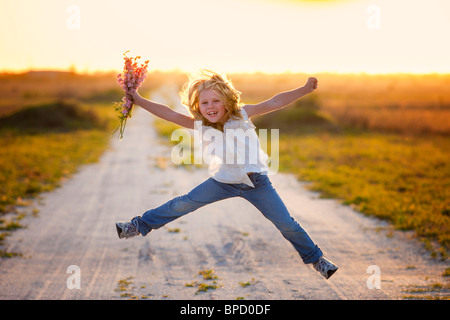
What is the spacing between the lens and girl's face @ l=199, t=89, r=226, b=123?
12.6 ft

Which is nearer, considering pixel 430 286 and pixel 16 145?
pixel 430 286

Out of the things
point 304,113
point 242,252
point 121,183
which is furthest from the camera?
point 304,113

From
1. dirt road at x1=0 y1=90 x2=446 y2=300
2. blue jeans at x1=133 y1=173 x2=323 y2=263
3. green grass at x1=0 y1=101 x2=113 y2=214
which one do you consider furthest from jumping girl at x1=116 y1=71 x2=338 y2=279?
green grass at x1=0 y1=101 x2=113 y2=214

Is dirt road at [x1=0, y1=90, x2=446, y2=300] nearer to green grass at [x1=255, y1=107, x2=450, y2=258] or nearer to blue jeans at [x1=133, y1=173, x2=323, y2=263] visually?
green grass at [x1=255, y1=107, x2=450, y2=258]

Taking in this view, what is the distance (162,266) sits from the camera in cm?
559

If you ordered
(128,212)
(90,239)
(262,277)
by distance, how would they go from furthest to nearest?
(128,212), (90,239), (262,277)

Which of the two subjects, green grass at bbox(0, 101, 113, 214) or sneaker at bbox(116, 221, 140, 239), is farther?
green grass at bbox(0, 101, 113, 214)

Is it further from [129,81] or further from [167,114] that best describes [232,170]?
[129,81]

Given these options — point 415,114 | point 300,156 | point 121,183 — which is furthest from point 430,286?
point 415,114

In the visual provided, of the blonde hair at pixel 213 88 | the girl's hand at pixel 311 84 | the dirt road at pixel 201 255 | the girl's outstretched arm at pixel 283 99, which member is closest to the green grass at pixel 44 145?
the dirt road at pixel 201 255

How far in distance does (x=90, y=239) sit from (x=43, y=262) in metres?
1.00

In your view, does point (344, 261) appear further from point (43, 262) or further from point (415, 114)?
point (415, 114)

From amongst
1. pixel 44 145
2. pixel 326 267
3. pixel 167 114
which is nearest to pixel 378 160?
pixel 326 267

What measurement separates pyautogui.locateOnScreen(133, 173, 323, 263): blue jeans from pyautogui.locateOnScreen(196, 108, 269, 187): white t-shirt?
0.08 m
